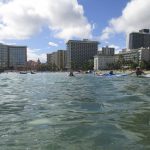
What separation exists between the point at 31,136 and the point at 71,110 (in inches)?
279

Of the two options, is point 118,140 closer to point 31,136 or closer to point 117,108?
point 31,136

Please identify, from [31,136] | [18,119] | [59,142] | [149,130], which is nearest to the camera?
[59,142]

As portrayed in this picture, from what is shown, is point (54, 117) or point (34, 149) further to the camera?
point (54, 117)

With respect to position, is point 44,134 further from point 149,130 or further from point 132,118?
point 132,118

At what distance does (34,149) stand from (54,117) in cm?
597

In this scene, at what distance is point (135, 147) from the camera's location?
10.4m

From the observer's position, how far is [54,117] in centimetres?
1612

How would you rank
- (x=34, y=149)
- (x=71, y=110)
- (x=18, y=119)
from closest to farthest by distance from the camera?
(x=34, y=149) < (x=18, y=119) < (x=71, y=110)

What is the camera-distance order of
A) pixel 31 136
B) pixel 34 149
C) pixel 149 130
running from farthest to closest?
pixel 149 130 → pixel 31 136 → pixel 34 149

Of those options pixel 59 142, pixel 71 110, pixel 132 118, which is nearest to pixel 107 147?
pixel 59 142

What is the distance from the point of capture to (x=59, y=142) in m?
11.1

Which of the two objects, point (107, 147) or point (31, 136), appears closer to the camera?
point (107, 147)

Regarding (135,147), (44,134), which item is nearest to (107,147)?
(135,147)

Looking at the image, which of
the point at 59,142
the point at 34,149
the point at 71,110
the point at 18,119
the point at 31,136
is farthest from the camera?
the point at 71,110
